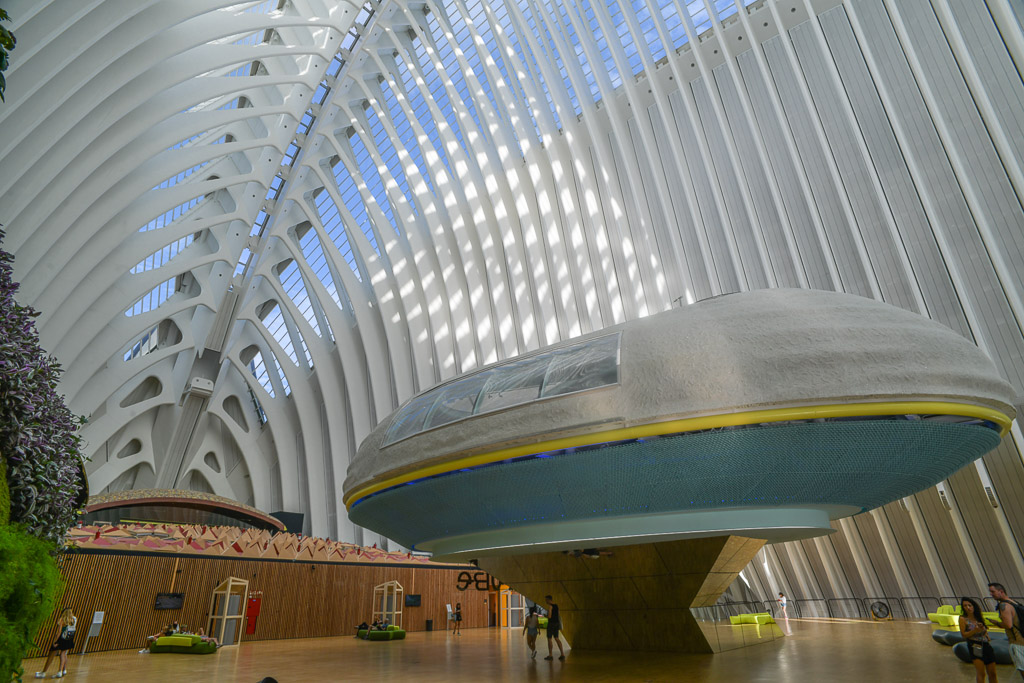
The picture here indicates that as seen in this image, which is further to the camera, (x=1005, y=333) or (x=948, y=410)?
(x=1005, y=333)

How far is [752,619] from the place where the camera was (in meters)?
13.5

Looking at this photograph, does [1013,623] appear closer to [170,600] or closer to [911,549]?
[911,549]

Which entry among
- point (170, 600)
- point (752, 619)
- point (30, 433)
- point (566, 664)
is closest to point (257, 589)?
point (170, 600)

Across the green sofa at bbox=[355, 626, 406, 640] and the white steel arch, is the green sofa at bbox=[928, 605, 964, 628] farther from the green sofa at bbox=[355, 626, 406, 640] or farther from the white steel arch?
the green sofa at bbox=[355, 626, 406, 640]

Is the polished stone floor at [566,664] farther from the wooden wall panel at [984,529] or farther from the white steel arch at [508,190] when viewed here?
the white steel arch at [508,190]

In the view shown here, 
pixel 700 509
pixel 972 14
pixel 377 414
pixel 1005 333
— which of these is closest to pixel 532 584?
pixel 700 509

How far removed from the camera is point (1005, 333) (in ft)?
54.6

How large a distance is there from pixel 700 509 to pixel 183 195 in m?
28.4

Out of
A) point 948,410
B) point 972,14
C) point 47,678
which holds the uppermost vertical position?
point 972,14

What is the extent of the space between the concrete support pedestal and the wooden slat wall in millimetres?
6968

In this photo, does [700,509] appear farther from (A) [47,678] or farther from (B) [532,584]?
(A) [47,678]

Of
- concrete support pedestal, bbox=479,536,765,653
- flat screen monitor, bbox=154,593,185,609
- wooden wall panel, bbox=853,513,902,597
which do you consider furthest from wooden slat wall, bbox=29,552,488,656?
wooden wall panel, bbox=853,513,902,597


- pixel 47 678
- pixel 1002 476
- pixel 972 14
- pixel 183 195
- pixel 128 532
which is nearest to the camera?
pixel 47 678

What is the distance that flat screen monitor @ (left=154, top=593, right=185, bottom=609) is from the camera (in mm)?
16875
